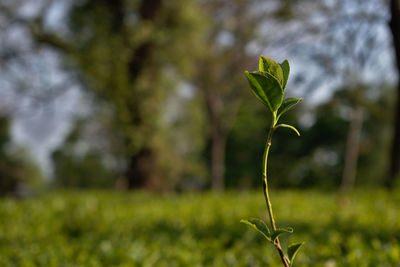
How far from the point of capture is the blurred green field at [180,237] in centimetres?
239

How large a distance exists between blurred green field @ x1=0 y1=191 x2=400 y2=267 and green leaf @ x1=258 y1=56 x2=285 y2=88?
1.76 meters

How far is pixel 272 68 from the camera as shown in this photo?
0.66 m

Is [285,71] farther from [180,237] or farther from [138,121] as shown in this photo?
[138,121]

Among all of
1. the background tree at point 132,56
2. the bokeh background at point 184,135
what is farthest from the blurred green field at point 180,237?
the background tree at point 132,56

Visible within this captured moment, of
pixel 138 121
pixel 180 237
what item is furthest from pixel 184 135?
pixel 180 237

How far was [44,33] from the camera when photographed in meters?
9.65

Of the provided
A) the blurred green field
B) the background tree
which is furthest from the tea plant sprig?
the background tree

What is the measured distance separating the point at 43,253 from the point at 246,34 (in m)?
15.4

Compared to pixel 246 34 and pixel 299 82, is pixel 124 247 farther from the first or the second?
pixel 246 34

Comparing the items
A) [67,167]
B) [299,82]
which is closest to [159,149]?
[299,82]

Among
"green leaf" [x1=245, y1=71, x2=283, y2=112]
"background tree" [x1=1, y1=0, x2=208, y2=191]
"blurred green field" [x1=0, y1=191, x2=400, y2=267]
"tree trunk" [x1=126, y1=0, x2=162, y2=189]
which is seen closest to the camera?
"green leaf" [x1=245, y1=71, x2=283, y2=112]

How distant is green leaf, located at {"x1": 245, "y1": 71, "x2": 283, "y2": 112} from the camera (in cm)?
63

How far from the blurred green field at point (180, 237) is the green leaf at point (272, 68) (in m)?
1.76

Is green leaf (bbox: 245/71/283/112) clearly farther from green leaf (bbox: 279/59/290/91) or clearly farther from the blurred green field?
the blurred green field
